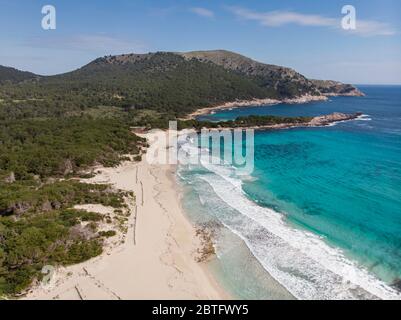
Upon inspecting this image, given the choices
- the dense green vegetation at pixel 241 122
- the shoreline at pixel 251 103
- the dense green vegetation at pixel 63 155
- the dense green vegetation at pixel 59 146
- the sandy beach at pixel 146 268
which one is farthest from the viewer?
the shoreline at pixel 251 103

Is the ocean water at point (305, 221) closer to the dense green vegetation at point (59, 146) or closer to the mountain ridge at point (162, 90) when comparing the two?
the dense green vegetation at point (59, 146)

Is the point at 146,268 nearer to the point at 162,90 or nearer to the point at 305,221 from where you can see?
the point at 305,221

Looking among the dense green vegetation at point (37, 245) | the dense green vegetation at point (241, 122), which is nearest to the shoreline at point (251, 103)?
the dense green vegetation at point (241, 122)

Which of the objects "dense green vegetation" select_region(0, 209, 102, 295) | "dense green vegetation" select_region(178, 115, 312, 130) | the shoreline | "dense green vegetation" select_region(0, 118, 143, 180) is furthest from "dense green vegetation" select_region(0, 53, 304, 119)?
"dense green vegetation" select_region(0, 209, 102, 295)

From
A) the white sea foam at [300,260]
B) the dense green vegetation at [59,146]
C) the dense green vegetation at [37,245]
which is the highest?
the dense green vegetation at [59,146]

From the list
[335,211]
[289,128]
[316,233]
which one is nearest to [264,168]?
[335,211]

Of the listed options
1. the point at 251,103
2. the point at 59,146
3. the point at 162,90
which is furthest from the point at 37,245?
the point at 251,103
